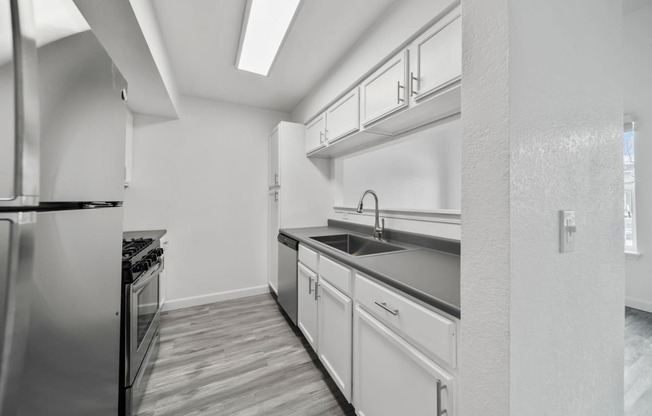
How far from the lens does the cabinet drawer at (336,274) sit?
1334mm

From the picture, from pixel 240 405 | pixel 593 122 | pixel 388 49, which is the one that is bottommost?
pixel 240 405

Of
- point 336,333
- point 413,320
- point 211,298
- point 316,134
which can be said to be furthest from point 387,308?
point 211,298

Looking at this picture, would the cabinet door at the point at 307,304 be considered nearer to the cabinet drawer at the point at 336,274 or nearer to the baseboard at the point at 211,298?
the cabinet drawer at the point at 336,274

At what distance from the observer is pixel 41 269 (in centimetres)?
47

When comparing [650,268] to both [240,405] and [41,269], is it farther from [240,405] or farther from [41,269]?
[41,269]

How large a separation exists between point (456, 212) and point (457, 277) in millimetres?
532

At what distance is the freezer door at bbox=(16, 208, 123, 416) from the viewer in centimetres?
46

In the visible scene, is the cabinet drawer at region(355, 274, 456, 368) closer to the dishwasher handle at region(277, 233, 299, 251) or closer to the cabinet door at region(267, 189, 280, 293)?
the dishwasher handle at region(277, 233, 299, 251)

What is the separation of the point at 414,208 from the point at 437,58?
946mm

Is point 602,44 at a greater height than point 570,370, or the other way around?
point 602,44

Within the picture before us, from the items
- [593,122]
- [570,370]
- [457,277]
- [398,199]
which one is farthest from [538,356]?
[398,199]

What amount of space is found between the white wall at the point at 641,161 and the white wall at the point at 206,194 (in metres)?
3.82

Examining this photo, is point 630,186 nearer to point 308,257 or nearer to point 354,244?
point 354,244

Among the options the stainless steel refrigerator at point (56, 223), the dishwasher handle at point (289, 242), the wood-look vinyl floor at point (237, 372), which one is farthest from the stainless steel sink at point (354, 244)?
the stainless steel refrigerator at point (56, 223)
